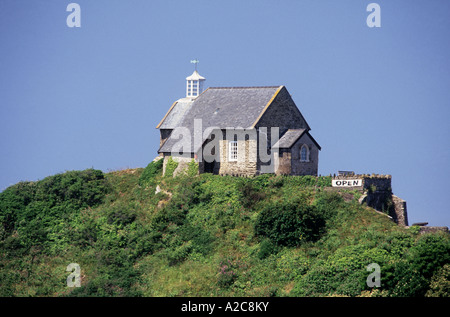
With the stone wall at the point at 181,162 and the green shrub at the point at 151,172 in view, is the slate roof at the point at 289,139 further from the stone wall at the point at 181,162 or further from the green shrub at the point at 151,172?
the green shrub at the point at 151,172

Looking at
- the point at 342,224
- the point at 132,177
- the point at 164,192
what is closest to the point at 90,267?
the point at 164,192

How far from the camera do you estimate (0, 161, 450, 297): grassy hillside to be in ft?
147

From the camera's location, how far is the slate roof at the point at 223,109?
5972 centimetres

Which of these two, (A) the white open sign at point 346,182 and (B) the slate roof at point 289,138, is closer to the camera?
(A) the white open sign at point 346,182

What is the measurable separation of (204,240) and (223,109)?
45.1 ft

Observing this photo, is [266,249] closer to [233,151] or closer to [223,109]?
[233,151]

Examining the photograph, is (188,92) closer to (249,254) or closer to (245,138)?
(245,138)

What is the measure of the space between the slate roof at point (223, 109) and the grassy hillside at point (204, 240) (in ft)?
15.3

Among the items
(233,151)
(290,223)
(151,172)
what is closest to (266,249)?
(290,223)

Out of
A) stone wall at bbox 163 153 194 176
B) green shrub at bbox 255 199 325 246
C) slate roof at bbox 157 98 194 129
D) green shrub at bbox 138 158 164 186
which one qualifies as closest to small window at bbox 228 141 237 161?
stone wall at bbox 163 153 194 176

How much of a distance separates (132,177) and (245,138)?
1153 cm

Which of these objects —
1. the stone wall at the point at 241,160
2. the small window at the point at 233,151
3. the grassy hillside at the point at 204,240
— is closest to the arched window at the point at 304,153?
the stone wall at the point at 241,160

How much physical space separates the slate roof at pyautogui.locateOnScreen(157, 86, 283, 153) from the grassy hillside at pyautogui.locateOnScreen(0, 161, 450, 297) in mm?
4654

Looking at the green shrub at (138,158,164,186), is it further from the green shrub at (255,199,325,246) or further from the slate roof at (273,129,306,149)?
the green shrub at (255,199,325,246)
